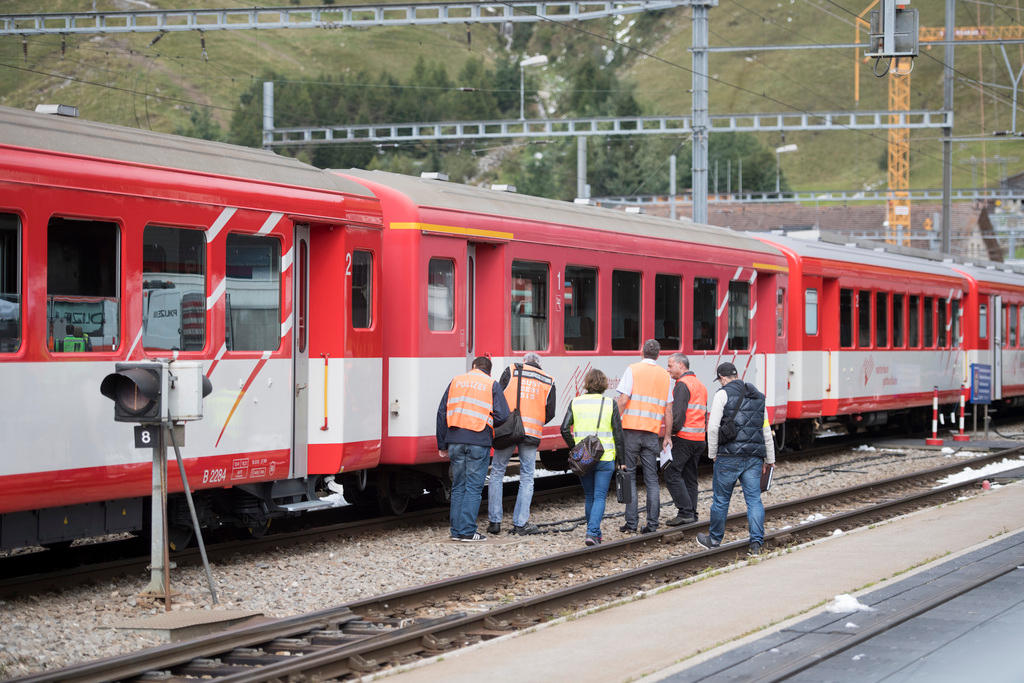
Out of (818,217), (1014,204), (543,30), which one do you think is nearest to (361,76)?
(818,217)

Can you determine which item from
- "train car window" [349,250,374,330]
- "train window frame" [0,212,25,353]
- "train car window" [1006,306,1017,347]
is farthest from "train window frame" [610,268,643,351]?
"train car window" [1006,306,1017,347]

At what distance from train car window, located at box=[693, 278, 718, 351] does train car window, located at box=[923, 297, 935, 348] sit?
9.24 metres

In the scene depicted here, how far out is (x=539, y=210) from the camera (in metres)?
15.4

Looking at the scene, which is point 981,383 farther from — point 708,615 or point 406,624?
point 406,624

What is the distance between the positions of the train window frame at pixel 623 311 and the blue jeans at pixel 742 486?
4.12 meters

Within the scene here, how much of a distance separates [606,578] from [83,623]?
4.02 meters

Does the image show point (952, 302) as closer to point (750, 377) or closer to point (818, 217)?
point (750, 377)

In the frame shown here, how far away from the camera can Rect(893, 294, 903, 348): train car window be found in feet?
82.2

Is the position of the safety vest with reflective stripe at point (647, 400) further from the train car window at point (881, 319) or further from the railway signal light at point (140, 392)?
the train car window at point (881, 319)

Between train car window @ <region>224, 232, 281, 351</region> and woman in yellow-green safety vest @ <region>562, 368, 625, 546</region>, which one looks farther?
woman in yellow-green safety vest @ <region>562, 368, 625, 546</region>

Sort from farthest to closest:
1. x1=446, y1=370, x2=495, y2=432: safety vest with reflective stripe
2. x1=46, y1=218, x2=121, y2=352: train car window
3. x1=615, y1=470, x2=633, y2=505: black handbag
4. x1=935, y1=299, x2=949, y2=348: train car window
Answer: x1=935, y1=299, x2=949, y2=348: train car window
x1=615, y1=470, x2=633, y2=505: black handbag
x1=446, y1=370, x2=495, y2=432: safety vest with reflective stripe
x1=46, y1=218, x2=121, y2=352: train car window

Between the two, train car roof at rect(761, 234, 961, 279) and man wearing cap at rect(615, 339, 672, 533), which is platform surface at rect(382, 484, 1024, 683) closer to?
man wearing cap at rect(615, 339, 672, 533)

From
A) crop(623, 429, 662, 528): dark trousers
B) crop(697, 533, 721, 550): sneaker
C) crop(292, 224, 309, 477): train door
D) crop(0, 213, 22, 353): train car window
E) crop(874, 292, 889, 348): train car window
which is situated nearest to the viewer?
crop(0, 213, 22, 353): train car window

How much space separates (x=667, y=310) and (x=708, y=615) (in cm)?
892
